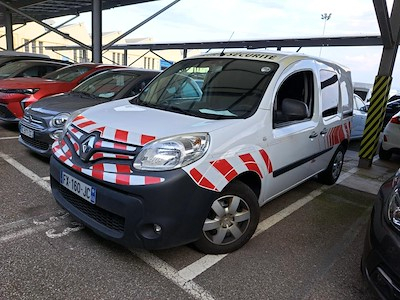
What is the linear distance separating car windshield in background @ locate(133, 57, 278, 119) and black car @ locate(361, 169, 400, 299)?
120 centimetres

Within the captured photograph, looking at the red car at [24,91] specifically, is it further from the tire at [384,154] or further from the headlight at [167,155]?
the tire at [384,154]


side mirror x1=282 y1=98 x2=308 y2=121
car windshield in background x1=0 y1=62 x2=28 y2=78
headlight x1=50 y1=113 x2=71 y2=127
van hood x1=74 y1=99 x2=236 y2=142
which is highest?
side mirror x1=282 y1=98 x2=308 y2=121

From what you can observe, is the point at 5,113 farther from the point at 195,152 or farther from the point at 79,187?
the point at 195,152

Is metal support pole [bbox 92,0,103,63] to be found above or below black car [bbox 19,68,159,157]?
above

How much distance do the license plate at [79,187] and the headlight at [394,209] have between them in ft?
6.20

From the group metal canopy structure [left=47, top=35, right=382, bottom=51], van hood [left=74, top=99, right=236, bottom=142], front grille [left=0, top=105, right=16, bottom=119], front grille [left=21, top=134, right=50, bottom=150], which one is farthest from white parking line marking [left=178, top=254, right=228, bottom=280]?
metal canopy structure [left=47, top=35, right=382, bottom=51]

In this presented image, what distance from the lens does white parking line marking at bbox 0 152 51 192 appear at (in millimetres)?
3770

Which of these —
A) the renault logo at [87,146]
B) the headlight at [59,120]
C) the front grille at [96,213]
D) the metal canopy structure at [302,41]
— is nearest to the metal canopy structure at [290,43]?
the metal canopy structure at [302,41]

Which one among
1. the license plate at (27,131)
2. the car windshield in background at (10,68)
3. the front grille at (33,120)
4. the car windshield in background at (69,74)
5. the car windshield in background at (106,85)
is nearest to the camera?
the front grille at (33,120)

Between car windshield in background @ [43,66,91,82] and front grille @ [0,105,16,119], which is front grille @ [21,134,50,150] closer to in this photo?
front grille @ [0,105,16,119]

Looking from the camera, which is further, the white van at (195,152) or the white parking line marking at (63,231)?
the white parking line marking at (63,231)

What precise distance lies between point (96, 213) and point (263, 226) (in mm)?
1629

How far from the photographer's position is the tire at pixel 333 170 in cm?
452

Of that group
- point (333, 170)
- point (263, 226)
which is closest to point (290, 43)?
point (333, 170)
